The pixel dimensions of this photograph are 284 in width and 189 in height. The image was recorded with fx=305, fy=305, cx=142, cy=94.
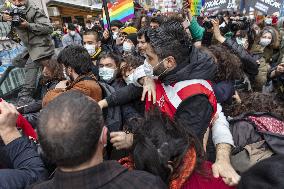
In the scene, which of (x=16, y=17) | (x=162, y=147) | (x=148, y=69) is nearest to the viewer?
(x=162, y=147)

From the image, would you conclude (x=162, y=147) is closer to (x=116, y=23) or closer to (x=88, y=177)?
(x=88, y=177)

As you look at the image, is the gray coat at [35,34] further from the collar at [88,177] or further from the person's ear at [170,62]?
the collar at [88,177]

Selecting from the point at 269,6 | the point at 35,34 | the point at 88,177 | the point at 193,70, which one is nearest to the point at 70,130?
the point at 88,177

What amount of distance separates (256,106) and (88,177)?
5.94 feet

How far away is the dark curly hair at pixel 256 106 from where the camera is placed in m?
2.50

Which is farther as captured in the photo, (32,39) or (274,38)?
(274,38)

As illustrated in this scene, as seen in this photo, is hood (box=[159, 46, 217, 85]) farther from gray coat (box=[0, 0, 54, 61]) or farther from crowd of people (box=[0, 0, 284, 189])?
gray coat (box=[0, 0, 54, 61])

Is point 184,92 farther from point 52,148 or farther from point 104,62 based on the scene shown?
point 104,62

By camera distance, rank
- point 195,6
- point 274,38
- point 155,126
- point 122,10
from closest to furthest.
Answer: point 155,126, point 274,38, point 195,6, point 122,10

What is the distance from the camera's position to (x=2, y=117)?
1617 mm

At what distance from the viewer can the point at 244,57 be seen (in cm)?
359

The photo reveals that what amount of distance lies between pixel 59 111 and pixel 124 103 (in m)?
1.63

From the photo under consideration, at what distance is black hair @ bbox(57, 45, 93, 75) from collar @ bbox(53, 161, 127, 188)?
5.65ft

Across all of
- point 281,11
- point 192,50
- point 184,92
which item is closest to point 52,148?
point 184,92
